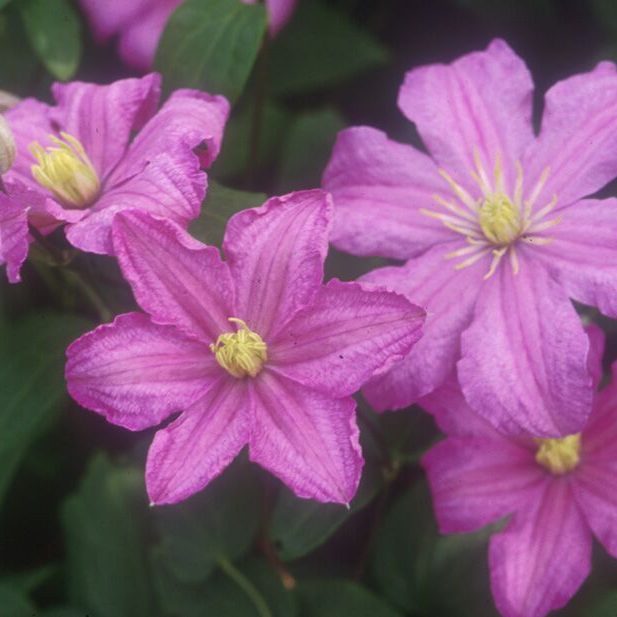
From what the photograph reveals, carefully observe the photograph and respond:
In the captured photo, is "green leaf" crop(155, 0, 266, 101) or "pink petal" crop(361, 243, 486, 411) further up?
"green leaf" crop(155, 0, 266, 101)

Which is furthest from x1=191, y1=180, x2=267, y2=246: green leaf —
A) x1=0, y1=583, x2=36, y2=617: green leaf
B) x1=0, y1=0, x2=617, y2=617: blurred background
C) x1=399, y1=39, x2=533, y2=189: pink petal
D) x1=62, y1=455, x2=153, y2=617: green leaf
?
x1=0, y1=583, x2=36, y2=617: green leaf

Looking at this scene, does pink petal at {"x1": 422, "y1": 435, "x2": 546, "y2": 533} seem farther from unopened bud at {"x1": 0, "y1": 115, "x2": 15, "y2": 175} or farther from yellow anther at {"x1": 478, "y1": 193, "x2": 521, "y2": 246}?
unopened bud at {"x1": 0, "y1": 115, "x2": 15, "y2": 175}

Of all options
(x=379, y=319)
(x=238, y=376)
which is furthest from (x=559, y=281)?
(x=238, y=376)

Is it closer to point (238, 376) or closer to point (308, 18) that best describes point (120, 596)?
point (238, 376)

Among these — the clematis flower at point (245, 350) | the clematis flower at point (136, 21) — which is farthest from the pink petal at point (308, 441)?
the clematis flower at point (136, 21)

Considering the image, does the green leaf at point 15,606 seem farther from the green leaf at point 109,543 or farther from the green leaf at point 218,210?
the green leaf at point 218,210
